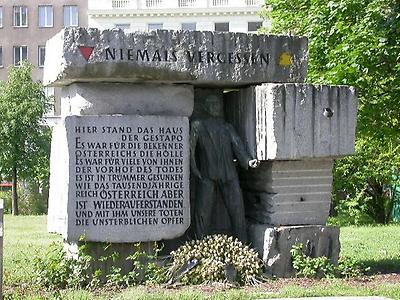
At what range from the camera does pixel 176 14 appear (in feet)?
157

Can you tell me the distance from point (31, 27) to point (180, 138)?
43.2m

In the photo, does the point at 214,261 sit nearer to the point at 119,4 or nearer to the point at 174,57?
the point at 174,57

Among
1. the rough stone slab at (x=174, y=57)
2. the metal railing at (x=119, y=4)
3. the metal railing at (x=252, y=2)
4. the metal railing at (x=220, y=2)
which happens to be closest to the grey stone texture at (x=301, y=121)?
the rough stone slab at (x=174, y=57)

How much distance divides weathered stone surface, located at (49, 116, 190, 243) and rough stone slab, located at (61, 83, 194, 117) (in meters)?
0.21

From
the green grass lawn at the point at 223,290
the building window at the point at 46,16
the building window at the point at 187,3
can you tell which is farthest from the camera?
the building window at the point at 46,16

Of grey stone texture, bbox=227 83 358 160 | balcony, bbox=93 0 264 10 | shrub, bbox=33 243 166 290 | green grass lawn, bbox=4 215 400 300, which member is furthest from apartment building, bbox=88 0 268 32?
shrub, bbox=33 243 166 290

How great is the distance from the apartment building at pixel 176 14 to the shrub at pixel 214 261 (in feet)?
132

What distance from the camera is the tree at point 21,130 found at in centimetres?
3025

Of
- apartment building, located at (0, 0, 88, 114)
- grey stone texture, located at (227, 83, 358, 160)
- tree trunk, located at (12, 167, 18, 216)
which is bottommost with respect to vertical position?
tree trunk, located at (12, 167, 18, 216)

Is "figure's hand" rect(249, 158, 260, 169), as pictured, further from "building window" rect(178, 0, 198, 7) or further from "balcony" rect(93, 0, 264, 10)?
"building window" rect(178, 0, 198, 7)

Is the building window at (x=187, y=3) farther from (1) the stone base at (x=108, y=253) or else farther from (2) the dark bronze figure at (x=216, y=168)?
(1) the stone base at (x=108, y=253)

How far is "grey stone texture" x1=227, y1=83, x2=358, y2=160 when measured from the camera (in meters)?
8.12

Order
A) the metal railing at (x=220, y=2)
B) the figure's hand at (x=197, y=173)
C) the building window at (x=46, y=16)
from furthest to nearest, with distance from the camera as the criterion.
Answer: the building window at (x=46, y=16) → the metal railing at (x=220, y=2) → the figure's hand at (x=197, y=173)

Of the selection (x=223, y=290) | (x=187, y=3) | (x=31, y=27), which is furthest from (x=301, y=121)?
(x=31, y=27)
